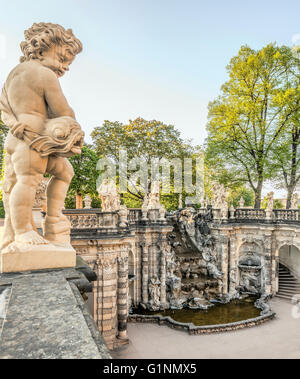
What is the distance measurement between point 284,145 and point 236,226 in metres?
7.82

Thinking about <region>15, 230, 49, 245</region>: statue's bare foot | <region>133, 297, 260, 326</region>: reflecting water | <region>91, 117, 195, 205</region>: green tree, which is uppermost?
<region>91, 117, 195, 205</region>: green tree

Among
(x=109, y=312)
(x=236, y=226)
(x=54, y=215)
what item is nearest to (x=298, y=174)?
(x=236, y=226)

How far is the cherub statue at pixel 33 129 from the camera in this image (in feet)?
11.9

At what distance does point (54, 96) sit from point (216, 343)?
14188mm

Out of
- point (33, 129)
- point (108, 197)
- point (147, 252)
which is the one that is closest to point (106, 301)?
point (108, 197)

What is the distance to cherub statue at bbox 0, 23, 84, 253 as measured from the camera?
3.63 meters

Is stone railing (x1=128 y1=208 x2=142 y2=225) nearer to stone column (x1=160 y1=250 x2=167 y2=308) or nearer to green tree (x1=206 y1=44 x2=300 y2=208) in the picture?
stone column (x1=160 y1=250 x2=167 y2=308)

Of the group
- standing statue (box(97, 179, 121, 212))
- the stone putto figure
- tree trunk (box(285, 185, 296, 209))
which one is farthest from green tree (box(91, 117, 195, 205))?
standing statue (box(97, 179, 121, 212))

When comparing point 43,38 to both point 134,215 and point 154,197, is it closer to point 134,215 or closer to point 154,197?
point 134,215

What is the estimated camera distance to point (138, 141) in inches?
1091

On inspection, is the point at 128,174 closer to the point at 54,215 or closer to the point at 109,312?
the point at 109,312

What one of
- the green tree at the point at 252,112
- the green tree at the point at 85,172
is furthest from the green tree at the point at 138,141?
the green tree at the point at 252,112

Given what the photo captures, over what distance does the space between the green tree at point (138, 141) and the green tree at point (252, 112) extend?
5.36m

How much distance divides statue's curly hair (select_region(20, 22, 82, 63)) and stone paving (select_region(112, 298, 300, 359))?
41.2ft
